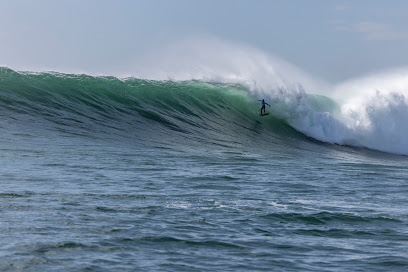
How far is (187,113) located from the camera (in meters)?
27.8

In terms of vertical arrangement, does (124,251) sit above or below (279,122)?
below

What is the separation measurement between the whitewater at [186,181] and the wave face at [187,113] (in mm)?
92

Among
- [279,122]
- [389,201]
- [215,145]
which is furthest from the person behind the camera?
[279,122]

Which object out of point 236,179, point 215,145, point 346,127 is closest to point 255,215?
point 236,179

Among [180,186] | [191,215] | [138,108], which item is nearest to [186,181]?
[180,186]

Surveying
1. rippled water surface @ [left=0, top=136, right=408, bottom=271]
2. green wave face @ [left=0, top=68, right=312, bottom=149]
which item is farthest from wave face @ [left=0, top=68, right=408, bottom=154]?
rippled water surface @ [left=0, top=136, right=408, bottom=271]

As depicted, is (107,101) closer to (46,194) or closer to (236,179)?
(236,179)

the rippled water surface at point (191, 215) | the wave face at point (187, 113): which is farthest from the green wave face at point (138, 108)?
the rippled water surface at point (191, 215)

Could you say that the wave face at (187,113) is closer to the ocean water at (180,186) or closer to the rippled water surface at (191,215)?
the ocean water at (180,186)

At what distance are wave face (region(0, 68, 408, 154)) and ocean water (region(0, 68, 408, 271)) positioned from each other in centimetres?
12

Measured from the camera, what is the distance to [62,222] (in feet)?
30.4

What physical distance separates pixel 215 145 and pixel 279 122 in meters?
7.78

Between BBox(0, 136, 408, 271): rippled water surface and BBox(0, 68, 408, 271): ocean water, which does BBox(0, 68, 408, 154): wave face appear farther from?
BBox(0, 136, 408, 271): rippled water surface

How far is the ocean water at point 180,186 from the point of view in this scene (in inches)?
317
